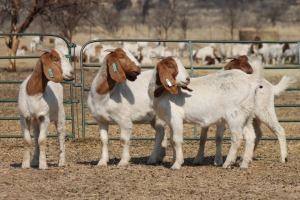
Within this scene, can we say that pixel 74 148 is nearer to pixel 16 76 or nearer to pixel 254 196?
pixel 254 196

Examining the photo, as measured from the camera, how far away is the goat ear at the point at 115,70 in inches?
459

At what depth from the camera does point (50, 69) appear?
11.2 m

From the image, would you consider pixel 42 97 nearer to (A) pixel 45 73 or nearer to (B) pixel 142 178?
(A) pixel 45 73

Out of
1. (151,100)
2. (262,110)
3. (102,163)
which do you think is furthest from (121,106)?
(262,110)

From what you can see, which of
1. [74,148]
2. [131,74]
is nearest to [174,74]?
[131,74]

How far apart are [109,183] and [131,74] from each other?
1.86 metres

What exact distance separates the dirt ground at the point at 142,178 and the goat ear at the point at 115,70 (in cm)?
120

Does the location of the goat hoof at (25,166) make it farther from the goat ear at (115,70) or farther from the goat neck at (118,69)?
the goat ear at (115,70)

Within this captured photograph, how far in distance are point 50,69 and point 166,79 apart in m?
1.51

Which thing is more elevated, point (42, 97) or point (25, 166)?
point (42, 97)

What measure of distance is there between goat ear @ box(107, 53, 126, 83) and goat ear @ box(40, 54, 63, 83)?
78 centimetres

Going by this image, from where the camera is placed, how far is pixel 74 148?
47.1ft

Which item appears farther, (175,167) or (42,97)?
(175,167)

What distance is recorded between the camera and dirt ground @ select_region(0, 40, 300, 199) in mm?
9805
